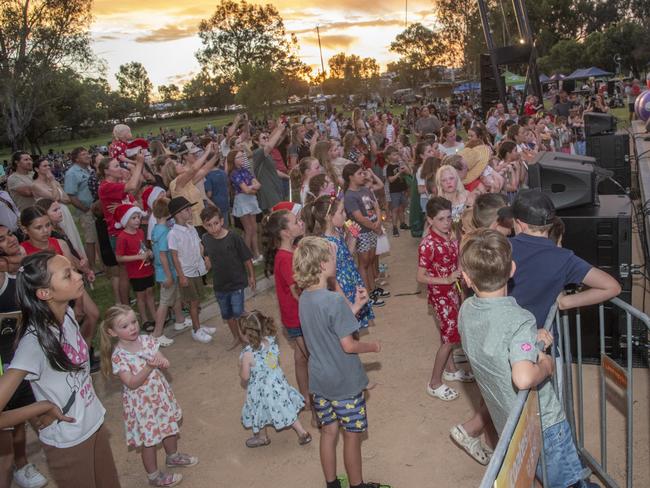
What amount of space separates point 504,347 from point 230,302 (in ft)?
12.4

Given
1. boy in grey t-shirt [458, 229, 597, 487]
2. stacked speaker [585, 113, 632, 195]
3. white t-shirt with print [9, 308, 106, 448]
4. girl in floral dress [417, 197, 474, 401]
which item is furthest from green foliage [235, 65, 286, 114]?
boy in grey t-shirt [458, 229, 597, 487]

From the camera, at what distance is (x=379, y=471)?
4031 mm

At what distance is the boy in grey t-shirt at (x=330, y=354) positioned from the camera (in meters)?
3.36

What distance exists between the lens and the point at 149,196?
25.3 ft

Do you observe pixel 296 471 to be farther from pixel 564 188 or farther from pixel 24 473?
pixel 564 188

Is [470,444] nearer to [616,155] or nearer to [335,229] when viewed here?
[335,229]

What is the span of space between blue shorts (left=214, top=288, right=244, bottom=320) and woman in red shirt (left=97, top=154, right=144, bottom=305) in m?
1.72

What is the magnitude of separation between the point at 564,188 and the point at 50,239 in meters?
4.70

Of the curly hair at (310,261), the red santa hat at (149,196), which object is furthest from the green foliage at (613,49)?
the curly hair at (310,261)

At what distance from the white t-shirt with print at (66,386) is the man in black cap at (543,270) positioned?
2.48 m

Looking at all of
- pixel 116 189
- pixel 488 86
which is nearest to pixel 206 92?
pixel 488 86

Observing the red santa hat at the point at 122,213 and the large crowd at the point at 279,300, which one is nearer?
the large crowd at the point at 279,300

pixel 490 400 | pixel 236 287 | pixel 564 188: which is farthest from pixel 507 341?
pixel 236 287

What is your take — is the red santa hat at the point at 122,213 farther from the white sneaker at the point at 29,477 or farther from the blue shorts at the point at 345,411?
the blue shorts at the point at 345,411
